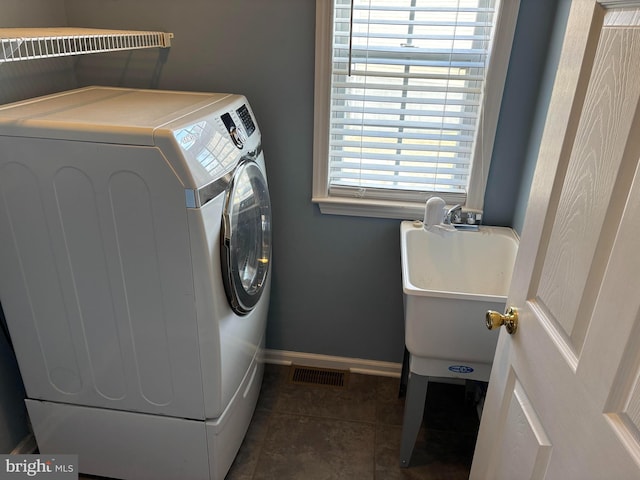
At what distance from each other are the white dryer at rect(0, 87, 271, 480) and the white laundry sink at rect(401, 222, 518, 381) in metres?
0.57

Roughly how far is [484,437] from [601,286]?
73cm

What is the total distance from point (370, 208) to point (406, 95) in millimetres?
461

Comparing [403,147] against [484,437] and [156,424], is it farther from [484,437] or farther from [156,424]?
[156,424]

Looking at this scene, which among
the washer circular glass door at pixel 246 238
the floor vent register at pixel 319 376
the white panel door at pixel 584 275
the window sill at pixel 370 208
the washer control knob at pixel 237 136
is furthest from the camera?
the floor vent register at pixel 319 376

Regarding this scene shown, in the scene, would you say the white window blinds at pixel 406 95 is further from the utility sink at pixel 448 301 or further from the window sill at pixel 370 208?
the utility sink at pixel 448 301

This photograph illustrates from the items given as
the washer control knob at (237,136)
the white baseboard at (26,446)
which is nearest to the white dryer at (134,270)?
the washer control knob at (237,136)

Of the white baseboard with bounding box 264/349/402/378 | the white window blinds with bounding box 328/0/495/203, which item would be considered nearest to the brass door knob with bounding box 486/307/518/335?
the white window blinds with bounding box 328/0/495/203

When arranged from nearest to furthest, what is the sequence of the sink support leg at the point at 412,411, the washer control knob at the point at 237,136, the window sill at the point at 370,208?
the washer control knob at the point at 237,136 < the sink support leg at the point at 412,411 < the window sill at the point at 370,208

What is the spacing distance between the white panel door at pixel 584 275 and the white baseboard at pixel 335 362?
1.17 m

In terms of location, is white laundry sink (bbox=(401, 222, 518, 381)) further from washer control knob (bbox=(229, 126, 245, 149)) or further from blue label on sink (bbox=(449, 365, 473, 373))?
washer control knob (bbox=(229, 126, 245, 149))

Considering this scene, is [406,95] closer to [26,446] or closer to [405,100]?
[405,100]

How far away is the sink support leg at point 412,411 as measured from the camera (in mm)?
1675

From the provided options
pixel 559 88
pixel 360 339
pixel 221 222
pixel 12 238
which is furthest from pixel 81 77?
pixel 559 88

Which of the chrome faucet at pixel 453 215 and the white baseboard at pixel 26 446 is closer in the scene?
the white baseboard at pixel 26 446
